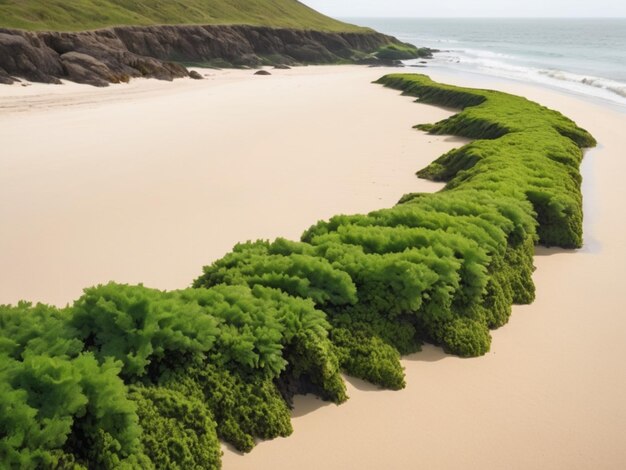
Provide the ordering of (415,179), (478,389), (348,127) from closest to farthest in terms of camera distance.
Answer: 1. (478,389)
2. (415,179)
3. (348,127)

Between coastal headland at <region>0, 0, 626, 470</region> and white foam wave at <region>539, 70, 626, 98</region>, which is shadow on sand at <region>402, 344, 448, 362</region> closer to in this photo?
coastal headland at <region>0, 0, 626, 470</region>

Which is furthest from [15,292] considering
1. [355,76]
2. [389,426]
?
[355,76]

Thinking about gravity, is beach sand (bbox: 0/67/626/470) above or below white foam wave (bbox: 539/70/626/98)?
above

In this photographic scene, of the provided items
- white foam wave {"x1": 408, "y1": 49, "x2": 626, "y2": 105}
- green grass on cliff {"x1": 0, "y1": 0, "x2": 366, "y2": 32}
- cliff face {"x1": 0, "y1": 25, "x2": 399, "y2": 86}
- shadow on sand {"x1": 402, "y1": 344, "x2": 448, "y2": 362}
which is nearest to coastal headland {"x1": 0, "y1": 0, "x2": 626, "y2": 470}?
shadow on sand {"x1": 402, "y1": 344, "x2": 448, "y2": 362}

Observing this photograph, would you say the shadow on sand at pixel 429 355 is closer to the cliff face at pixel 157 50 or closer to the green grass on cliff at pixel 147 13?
the cliff face at pixel 157 50

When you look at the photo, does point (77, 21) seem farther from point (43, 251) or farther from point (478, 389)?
point (478, 389)

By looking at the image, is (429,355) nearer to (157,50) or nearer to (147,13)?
(157,50)
